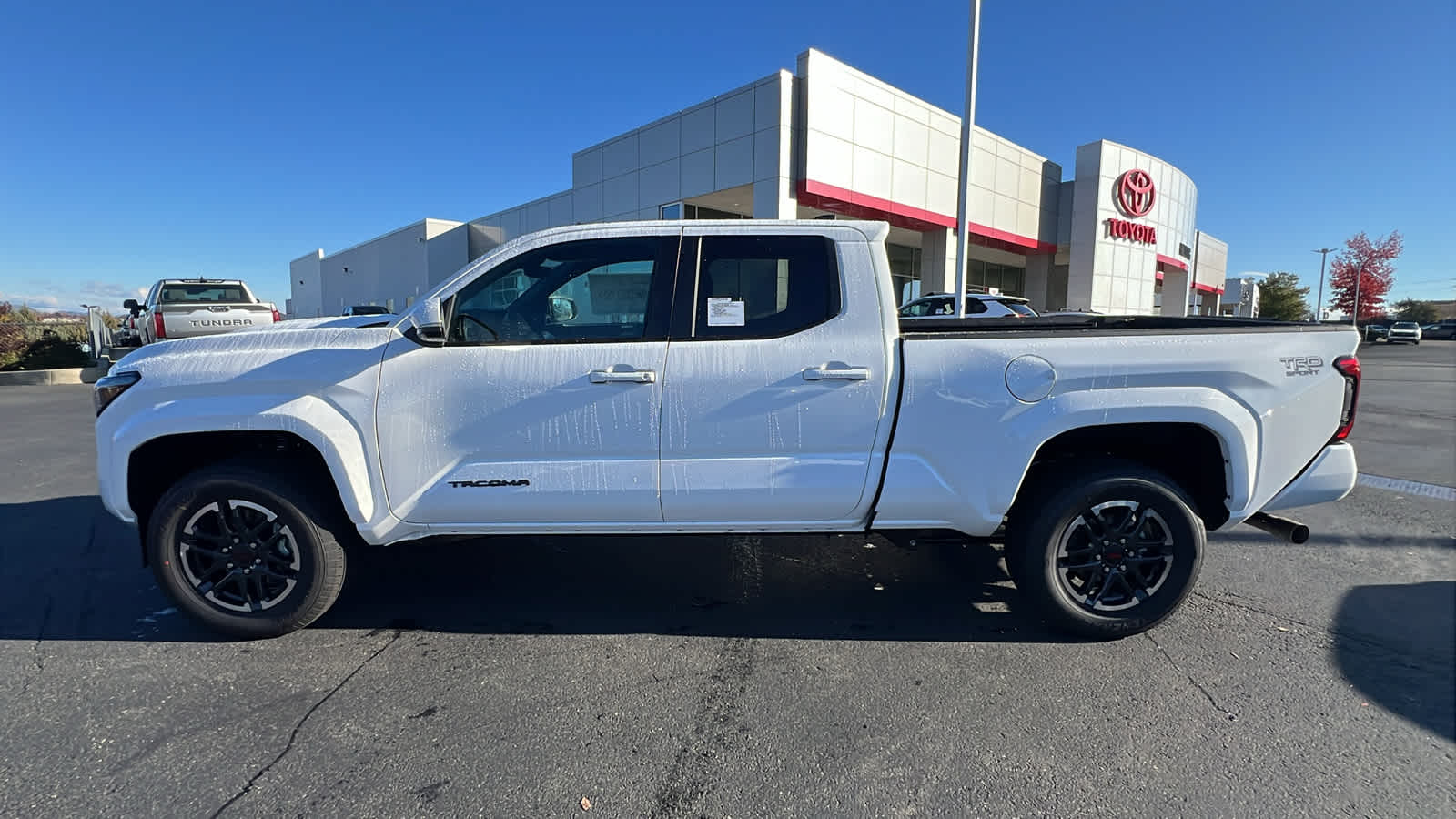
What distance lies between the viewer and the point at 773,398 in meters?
3.08

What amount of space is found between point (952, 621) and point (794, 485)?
1.16m

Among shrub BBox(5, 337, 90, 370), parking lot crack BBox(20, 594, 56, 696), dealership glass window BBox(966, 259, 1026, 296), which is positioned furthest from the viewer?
dealership glass window BBox(966, 259, 1026, 296)

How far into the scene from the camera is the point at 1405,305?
7762cm

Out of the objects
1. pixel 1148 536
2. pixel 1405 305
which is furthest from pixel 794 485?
pixel 1405 305

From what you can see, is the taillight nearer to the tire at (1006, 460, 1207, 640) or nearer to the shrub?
the tire at (1006, 460, 1207, 640)

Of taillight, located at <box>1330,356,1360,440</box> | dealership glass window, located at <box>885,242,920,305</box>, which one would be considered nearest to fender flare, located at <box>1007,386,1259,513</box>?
taillight, located at <box>1330,356,1360,440</box>

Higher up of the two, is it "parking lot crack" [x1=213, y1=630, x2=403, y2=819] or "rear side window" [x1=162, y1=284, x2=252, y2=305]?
"rear side window" [x1=162, y1=284, x2=252, y2=305]

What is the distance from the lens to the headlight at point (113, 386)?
3129mm

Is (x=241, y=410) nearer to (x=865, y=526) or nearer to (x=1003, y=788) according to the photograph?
(x=865, y=526)

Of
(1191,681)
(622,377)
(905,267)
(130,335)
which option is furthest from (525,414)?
(905,267)

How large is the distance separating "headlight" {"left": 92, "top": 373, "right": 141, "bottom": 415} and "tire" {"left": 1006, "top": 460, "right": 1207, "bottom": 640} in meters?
4.15

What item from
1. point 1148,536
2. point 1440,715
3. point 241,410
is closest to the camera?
point 1440,715

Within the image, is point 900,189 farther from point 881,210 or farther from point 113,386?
point 113,386

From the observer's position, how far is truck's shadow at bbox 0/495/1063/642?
3.44 m
